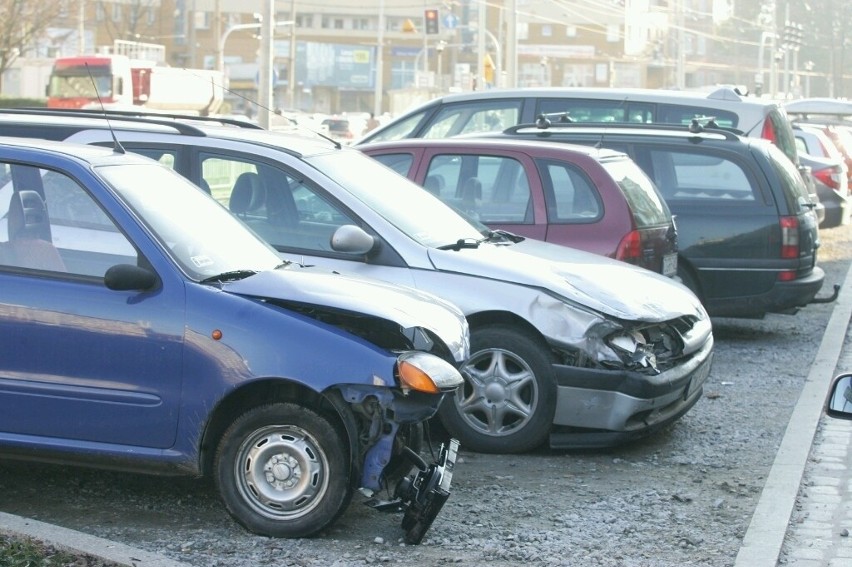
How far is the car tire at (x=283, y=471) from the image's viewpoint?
17.7ft

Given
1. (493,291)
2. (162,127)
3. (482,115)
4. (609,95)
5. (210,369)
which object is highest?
(609,95)

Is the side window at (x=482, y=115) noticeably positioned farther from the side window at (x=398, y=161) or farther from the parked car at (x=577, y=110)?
the side window at (x=398, y=161)

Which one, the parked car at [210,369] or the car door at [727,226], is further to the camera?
the car door at [727,226]

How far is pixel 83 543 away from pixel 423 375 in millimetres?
1461

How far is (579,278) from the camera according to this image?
283 inches

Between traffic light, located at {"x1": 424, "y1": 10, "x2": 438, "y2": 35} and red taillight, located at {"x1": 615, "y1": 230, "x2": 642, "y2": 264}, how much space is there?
36014mm

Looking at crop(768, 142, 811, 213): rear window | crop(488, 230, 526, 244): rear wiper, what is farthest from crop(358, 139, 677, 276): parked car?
crop(768, 142, 811, 213): rear window

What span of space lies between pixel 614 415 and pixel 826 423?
2184mm

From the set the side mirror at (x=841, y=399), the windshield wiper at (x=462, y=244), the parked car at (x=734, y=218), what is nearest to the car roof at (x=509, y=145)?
the parked car at (x=734, y=218)

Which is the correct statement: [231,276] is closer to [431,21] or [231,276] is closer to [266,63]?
[266,63]

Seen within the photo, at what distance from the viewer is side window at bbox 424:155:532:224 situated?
30.3 ft

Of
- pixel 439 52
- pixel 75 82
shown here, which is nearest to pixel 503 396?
pixel 75 82

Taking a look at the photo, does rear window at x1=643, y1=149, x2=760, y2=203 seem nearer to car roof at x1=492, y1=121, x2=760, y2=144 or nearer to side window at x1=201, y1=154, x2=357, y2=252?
car roof at x1=492, y1=121, x2=760, y2=144

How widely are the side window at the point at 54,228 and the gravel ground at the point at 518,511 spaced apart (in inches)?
43.6
